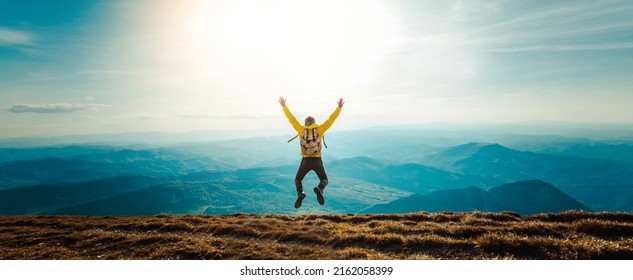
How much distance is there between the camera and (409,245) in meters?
11.7

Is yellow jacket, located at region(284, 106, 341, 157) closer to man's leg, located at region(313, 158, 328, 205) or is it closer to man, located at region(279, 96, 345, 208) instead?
man, located at region(279, 96, 345, 208)

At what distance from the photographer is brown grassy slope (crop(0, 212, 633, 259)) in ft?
32.7

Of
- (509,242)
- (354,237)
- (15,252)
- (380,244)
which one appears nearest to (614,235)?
(509,242)

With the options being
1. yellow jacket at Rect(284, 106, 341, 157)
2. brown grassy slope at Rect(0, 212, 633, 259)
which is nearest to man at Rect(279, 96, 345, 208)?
yellow jacket at Rect(284, 106, 341, 157)

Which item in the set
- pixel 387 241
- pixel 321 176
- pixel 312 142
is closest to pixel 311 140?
pixel 312 142

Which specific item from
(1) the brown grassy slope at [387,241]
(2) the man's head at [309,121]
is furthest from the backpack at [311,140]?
(1) the brown grassy slope at [387,241]

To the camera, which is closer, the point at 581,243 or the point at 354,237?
the point at 581,243

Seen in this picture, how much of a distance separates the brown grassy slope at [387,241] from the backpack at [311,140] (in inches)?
155

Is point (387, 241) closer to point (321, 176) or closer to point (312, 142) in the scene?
point (321, 176)

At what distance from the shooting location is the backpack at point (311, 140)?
1550 cm

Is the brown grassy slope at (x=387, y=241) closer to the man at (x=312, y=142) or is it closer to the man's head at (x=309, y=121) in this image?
the man at (x=312, y=142)

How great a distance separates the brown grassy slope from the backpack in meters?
3.93
